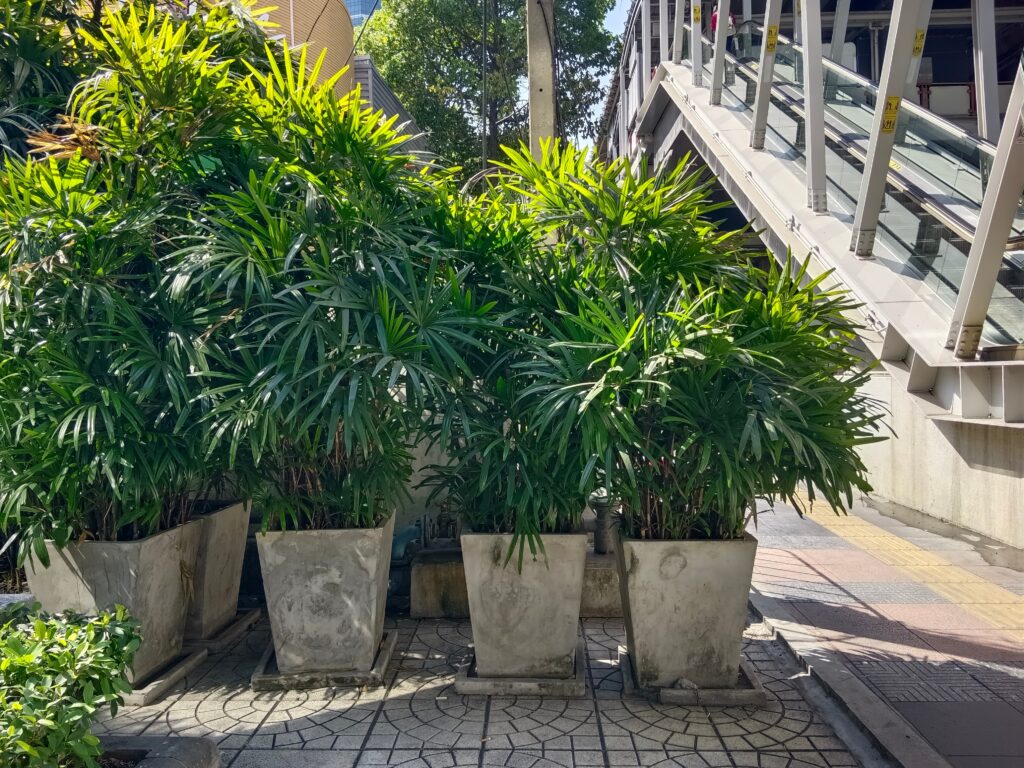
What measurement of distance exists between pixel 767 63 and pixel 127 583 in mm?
10441

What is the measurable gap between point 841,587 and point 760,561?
0.86 meters

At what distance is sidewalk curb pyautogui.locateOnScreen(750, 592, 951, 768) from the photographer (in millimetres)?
3344

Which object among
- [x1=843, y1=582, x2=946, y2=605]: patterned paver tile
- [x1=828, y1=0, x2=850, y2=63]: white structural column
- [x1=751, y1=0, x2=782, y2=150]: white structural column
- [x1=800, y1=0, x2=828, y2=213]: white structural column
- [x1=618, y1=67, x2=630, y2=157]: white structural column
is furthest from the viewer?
[x1=618, y1=67, x2=630, y2=157]: white structural column

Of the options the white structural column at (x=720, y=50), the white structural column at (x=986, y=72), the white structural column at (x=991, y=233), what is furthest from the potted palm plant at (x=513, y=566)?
the white structural column at (x=720, y=50)

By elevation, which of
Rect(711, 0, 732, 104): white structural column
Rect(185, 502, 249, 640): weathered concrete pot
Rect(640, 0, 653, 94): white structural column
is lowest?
Rect(185, 502, 249, 640): weathered concrete pot

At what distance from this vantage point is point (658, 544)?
393 centimetres

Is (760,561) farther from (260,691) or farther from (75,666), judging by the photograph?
(75,666)

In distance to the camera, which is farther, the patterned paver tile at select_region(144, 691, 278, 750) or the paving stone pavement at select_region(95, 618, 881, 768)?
the patterned paver tile at select_region(144, 691, 278, 750)

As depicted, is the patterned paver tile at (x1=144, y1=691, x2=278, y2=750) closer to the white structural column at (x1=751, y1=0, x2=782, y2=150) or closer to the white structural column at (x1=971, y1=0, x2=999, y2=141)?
the white structural column at (x1=751, y1=0, x2=782, y2=150)

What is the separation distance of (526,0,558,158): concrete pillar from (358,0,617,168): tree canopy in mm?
14306

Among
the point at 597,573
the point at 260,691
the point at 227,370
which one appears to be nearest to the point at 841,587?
the point at 597,573

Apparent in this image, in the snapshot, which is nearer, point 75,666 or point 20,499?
point 75,666

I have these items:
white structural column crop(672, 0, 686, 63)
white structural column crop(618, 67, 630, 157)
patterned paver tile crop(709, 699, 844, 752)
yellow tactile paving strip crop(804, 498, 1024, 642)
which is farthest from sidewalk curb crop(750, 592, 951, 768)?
white structural column crop(618, 67, 630, 157)

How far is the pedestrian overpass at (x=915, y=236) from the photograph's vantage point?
636cm
